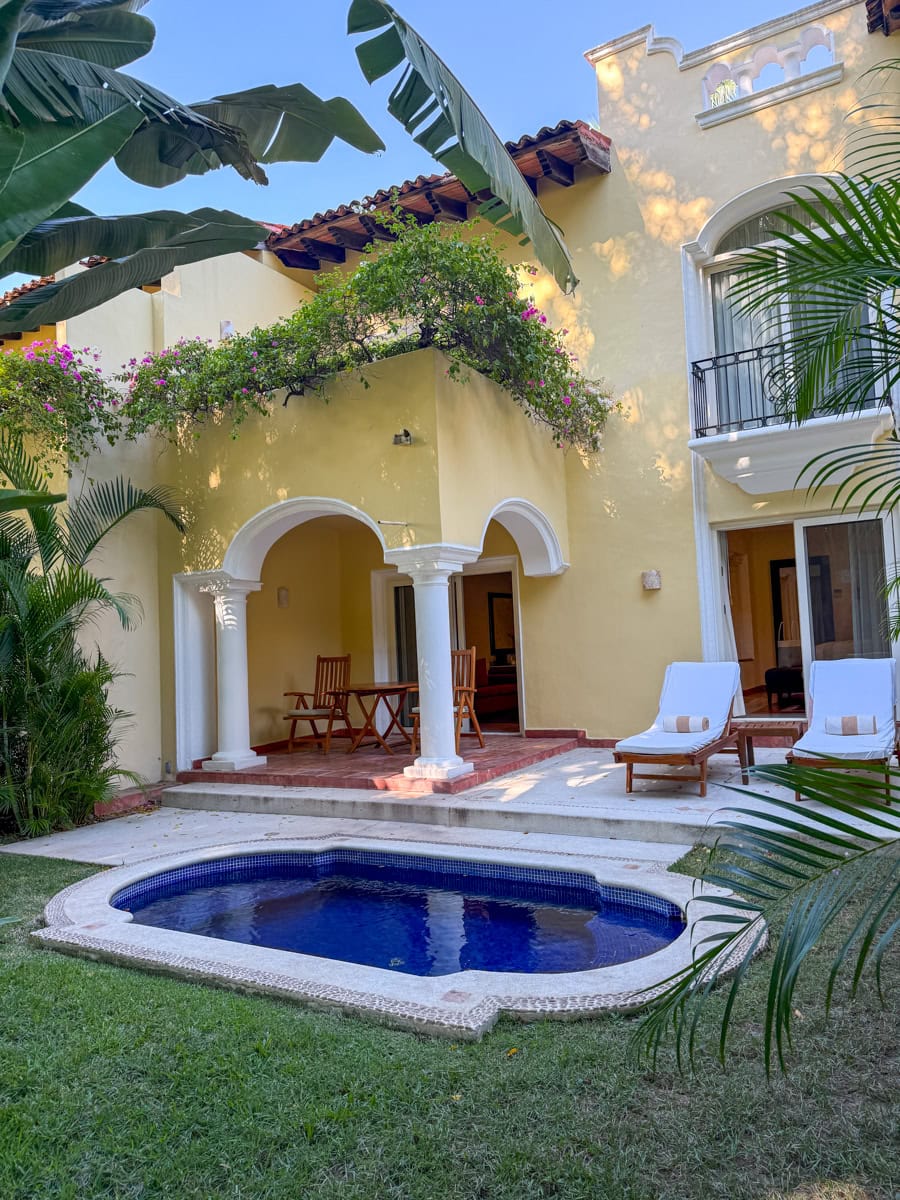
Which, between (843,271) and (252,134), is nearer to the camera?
(843,271)

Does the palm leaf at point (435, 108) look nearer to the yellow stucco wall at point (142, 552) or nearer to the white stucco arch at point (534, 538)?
the white stucco arch at point (534, 538)

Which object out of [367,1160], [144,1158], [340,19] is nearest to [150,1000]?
[144,1158]

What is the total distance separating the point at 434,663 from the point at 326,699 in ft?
11.7

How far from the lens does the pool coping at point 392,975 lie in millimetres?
3812

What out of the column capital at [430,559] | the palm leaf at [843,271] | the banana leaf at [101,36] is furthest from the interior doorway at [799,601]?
the banana leaf at [101,36]

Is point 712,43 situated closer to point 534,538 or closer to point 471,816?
point 534,538

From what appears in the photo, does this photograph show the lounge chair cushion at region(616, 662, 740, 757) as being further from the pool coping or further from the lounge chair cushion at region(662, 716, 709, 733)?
the pool coping

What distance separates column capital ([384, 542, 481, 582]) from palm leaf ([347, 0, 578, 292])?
3938 millimetres

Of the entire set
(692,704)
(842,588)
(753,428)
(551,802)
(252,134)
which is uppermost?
(252,134)

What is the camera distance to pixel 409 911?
19.9 feet

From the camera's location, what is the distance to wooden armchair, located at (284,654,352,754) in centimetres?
1118

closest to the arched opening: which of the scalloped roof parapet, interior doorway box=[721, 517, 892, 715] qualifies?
interior doorway box=[721, 517, 892, 715]

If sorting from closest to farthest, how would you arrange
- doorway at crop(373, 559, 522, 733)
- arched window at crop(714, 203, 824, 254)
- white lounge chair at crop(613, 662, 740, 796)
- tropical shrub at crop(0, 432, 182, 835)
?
white lounge chair at crop(613, 662, 740, 796) → tropical shrub at crop(0, 432, 182, 835) → arched window at crop(714, 203, 824, 254) → doorway at crop(373, 559, 522, 733)

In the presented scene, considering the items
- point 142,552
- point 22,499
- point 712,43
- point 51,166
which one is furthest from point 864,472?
point 142,552
